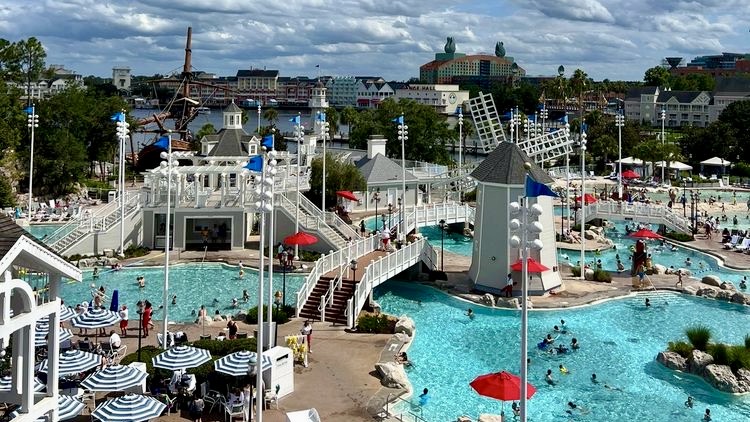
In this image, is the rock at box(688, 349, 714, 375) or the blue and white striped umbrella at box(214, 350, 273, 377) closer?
the blue and white striped umbrella at box(214, 350, 273, 377)

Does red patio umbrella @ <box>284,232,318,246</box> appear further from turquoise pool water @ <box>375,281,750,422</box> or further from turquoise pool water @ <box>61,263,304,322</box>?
turquoise pool water @ <box>375,281,750,422</box>

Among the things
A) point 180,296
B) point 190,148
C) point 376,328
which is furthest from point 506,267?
point 190,148

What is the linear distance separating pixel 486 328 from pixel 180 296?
587 inches

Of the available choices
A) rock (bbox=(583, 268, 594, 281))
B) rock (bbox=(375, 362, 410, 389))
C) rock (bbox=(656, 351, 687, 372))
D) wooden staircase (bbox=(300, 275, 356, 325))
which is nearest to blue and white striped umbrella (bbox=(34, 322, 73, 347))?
wooden staircase (bbox=(300, 275, 356, 325))

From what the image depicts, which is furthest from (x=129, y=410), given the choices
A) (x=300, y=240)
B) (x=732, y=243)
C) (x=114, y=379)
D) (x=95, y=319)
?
(x=732, y=243)

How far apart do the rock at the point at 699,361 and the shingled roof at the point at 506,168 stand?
11713 mm

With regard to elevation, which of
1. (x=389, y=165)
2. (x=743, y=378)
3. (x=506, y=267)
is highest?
(x=389, y=165)

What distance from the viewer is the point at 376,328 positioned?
96.0ft

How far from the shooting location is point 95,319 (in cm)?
2520

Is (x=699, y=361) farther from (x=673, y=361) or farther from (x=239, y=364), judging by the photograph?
(x=239, y=364)

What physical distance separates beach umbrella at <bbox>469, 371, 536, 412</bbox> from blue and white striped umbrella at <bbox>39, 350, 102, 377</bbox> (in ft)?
36.1

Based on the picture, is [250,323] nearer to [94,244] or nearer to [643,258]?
[94,244]

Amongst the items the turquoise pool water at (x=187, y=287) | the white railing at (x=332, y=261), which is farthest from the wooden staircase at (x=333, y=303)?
the turquoise pool water at (x=187, y=287)

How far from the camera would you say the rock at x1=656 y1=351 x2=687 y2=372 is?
27172 millimetres
